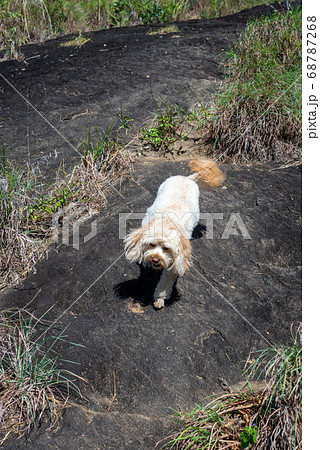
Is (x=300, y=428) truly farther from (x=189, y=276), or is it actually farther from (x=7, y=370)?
(x=7, y=370)

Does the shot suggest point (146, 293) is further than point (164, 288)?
Yes

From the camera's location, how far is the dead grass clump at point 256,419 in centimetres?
273

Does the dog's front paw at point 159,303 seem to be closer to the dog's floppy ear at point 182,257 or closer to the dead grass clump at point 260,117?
the dog's floppy ear at point 182,257

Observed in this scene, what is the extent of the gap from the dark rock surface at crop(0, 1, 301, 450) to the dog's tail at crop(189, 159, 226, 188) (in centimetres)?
39

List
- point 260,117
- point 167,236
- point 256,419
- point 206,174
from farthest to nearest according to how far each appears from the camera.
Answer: point 260,117 → point 206,174 → point 167,236 → point 256,419

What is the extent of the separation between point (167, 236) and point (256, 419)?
5.03 ft

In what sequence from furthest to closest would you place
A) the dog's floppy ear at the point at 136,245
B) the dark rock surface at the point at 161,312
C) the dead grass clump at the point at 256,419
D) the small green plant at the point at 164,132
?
1. the small green plant at the point at 164,132
2. the dog's floppy ear at the point at 136,245
3. the dark rock surface at the point at 161,312
4. the dead grass clump at the point at 256,419

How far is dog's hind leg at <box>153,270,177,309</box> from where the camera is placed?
12.8 ft

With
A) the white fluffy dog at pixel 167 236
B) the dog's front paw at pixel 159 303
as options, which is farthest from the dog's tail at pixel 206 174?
the dog's front paw at pixel 159 303

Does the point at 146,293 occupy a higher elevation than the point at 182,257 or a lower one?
lower

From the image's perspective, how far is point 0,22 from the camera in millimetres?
9141

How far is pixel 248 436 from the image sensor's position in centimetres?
277

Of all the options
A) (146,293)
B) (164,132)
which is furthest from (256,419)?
(164,132)

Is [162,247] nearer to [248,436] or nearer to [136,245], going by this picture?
[136,245]
